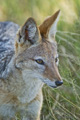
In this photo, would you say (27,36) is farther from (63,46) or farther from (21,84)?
(63,46)

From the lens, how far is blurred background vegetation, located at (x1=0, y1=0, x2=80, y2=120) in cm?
603

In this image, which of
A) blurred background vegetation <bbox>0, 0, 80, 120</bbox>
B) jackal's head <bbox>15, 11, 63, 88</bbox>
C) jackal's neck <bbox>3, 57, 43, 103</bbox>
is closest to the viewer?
jackal's head <bbox>15, 11, 63, 88</bbox>

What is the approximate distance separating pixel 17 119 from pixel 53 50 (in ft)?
3.80

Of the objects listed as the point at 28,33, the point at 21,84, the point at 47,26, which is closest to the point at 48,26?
the point at 47,26

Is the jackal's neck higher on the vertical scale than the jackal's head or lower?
lower

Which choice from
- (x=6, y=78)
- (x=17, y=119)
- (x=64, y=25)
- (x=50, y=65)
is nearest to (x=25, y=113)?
(x=17, y=119)

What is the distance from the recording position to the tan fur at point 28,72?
507 centimetres

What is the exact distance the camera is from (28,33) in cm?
519

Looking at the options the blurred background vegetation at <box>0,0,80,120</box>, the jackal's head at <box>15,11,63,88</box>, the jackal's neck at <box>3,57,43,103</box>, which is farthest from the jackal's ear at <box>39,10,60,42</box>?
the blurred background vegetation at <box>0,0,80,120</box>

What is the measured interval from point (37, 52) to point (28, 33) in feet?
0.94

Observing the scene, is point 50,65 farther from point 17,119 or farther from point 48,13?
point 48,13

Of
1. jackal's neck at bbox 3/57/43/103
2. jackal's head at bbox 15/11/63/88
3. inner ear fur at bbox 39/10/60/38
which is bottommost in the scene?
jackal's neck at bbox 3/57/43/103

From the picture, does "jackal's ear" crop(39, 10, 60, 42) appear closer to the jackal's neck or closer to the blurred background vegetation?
the jackal's neck

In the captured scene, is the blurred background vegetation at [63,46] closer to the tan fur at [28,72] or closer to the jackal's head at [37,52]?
the tan fur at [28,72]
